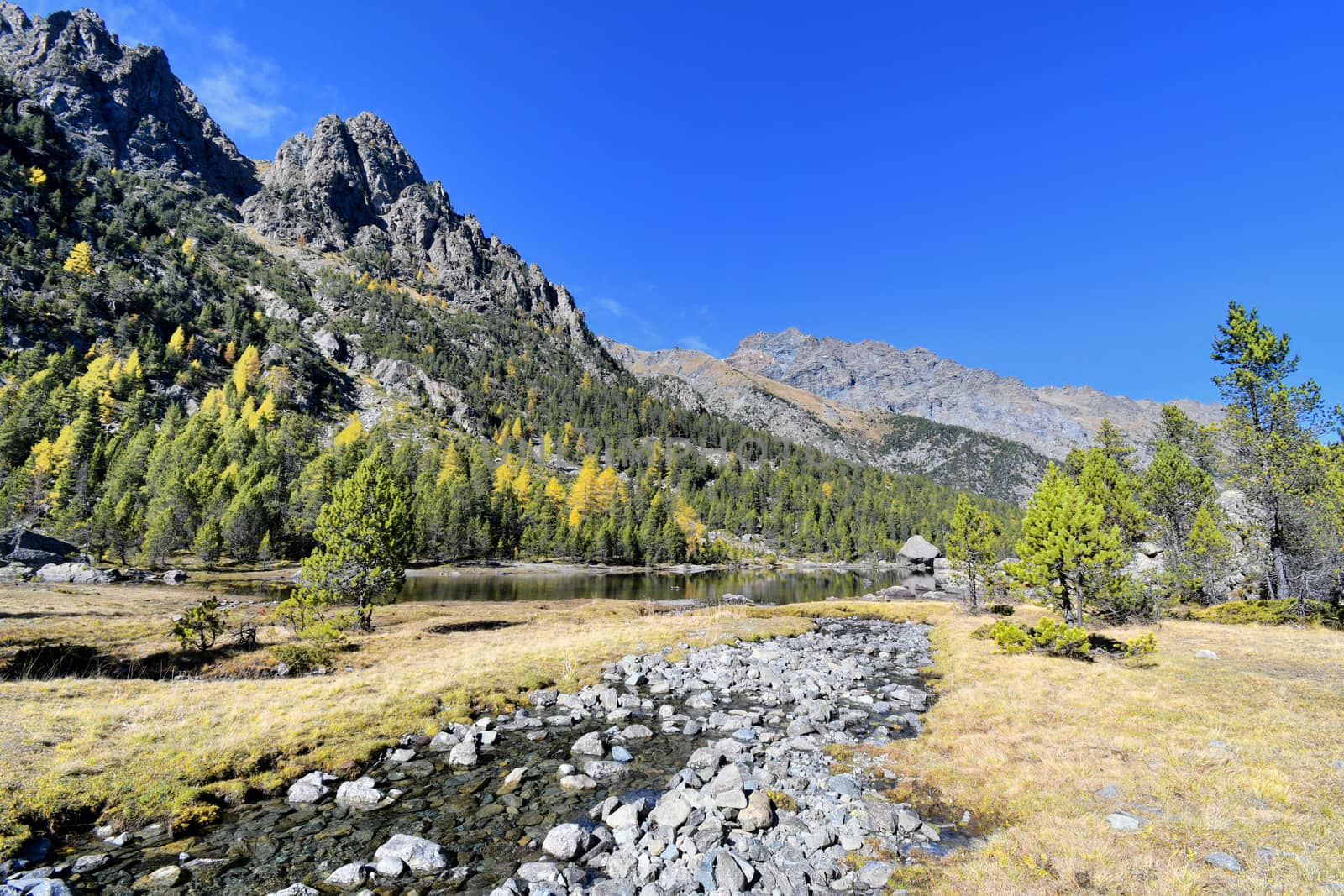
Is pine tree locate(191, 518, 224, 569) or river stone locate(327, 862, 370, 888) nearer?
river stone locate(327, 862, 370, 888)

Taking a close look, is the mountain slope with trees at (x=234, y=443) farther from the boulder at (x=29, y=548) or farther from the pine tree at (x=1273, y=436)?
the pine tree at (x=1273, y=436)

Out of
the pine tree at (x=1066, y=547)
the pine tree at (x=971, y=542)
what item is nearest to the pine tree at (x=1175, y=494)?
the pine tree at (x=971, y=542)

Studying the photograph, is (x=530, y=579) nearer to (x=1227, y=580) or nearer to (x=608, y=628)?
(x=608, y=628)

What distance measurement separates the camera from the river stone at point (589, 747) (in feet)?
54.4

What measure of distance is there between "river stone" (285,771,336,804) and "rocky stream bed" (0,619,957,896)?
0.11 feet

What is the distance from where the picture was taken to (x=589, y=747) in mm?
16812

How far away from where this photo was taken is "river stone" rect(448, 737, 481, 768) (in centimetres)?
1562

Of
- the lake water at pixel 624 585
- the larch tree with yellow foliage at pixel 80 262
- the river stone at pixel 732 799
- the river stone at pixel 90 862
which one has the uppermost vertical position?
the larch tree with yellow foliage at pixel 80 262

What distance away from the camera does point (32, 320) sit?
12094 centimetres

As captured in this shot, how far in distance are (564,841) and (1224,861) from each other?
11543mm

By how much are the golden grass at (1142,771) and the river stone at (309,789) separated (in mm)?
14081

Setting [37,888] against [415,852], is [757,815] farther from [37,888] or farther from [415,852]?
[37,888]

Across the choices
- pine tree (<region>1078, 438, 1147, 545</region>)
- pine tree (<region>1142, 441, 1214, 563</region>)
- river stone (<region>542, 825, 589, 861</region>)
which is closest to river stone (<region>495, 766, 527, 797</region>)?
river stone (<region>542, 825, 589, 861</region>)

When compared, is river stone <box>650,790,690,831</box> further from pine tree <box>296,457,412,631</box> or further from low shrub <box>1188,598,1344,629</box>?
low shrub <box>1188,598,1344,629</box>
